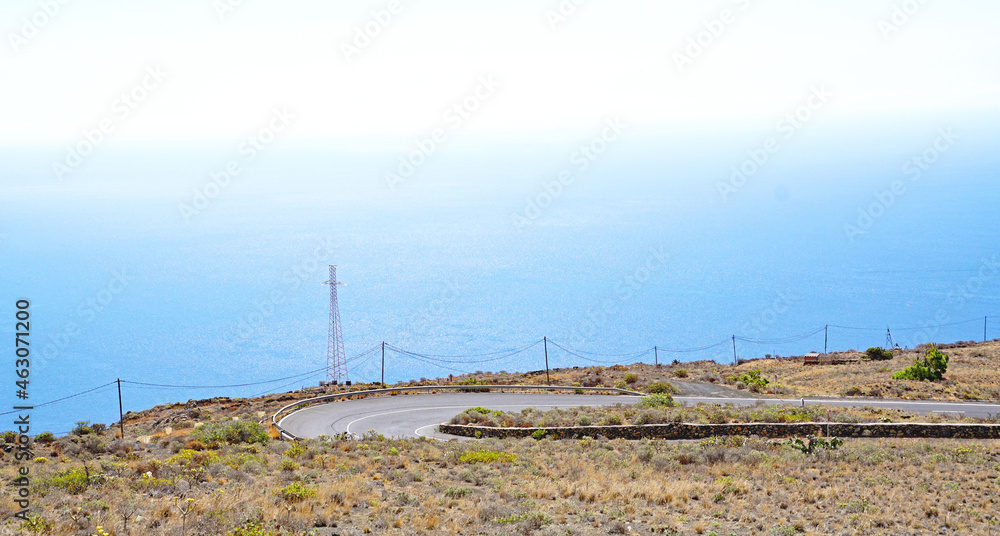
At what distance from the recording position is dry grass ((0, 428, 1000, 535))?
12.2m

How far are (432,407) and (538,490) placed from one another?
18.6m

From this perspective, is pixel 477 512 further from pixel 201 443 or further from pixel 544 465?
pixel 201 443

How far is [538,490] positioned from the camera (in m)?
14.7

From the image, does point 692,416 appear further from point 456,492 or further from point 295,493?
point 295,493

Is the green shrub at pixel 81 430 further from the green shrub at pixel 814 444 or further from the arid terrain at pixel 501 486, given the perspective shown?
the green shrub at pixel 814 444

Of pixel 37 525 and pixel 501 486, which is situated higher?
pixel 37 525

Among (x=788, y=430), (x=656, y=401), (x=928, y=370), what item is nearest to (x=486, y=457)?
(x=788, y=430)

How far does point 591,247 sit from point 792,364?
125 m

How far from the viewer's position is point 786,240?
183m

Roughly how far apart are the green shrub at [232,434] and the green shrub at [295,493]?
8697 millimetres

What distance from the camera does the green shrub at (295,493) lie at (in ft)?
44.0

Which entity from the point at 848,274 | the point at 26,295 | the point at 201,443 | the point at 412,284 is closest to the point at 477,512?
the point at 201,443

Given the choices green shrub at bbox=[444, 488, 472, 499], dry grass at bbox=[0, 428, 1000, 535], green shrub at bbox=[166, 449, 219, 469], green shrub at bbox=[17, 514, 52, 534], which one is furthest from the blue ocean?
green shrub at bbox=[17, 514, 52, 534]

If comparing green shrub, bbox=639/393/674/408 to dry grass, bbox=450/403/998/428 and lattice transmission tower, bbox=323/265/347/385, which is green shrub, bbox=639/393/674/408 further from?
lattice transmission tower, bbox=323/265/347/385
